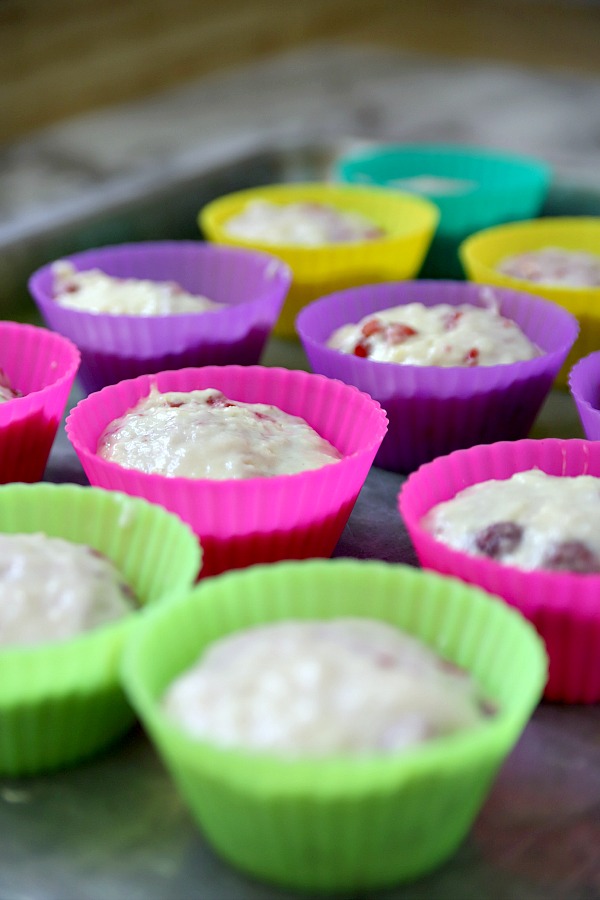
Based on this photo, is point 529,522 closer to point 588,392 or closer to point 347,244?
point 588,392

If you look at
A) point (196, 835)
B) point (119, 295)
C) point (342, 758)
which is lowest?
point (196, 835)

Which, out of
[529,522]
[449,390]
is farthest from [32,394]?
[529,522]

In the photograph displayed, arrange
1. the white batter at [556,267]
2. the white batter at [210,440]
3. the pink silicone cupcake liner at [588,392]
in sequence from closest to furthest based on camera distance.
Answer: the white batter at [210,440] → the pink silicone cupcake liner at [588,392] → the white batter at [556,267]

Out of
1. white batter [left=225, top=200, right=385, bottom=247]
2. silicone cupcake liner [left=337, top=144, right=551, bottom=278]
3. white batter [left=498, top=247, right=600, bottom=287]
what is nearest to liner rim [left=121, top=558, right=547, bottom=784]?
white batter [left=498, top=247, right=600, bottom=287]

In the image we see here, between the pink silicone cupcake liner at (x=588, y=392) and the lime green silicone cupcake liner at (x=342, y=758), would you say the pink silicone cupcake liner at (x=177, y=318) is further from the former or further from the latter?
the lime green silicone cupcake liner at (x=342, y=758)

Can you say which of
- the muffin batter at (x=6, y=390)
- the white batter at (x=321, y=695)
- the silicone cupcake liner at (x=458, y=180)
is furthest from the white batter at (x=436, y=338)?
the white batter at (x=321, y=695)

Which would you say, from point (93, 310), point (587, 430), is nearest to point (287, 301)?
point (93, 310)
